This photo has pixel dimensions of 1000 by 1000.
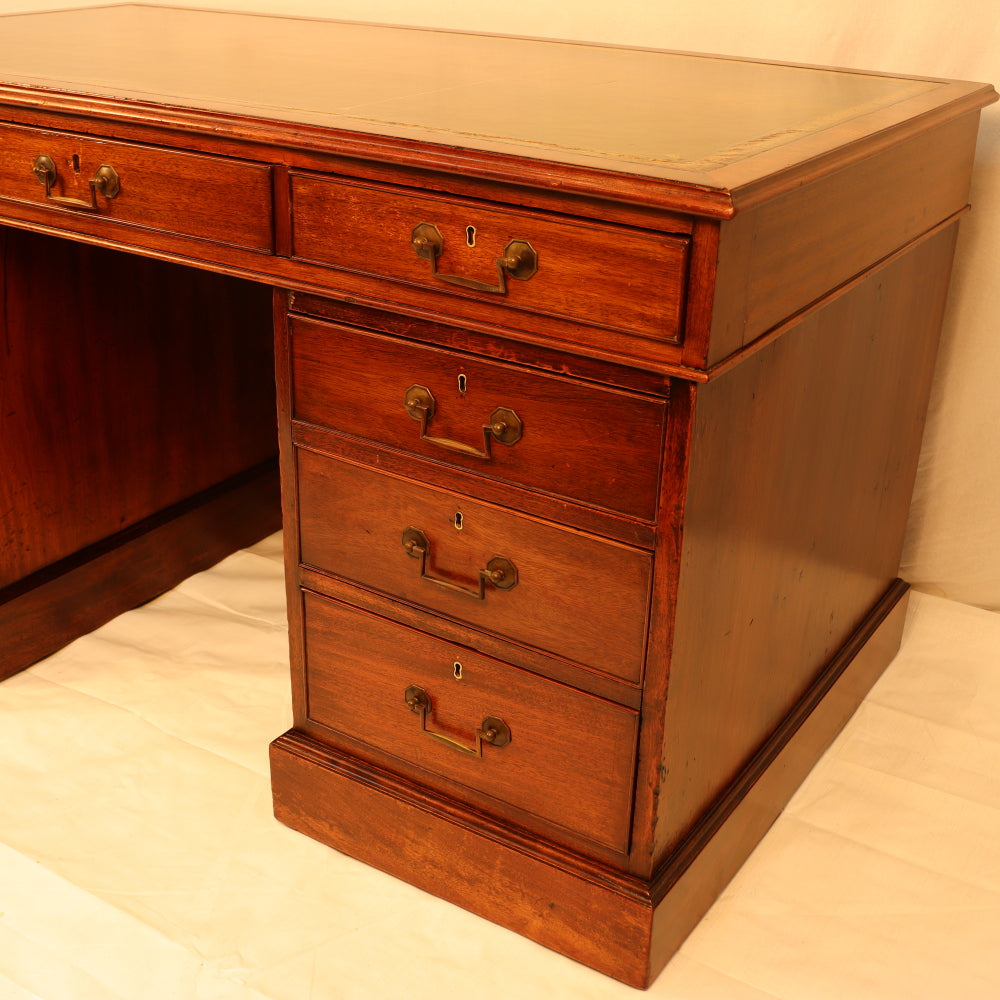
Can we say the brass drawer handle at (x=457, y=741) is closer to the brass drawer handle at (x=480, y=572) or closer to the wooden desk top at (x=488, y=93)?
the brass drawer handle at (x=480, y=572)

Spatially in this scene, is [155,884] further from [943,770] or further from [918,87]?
[918,87]

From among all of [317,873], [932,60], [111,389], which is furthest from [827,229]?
[111,389]

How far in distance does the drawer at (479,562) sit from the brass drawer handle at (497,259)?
0.24 m

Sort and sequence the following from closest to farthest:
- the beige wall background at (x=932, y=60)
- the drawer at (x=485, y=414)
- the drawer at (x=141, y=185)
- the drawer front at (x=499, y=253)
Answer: the drawer front at (x=499, y=253), the drawer at (x=485, y=414), the drawer at (x=141, y=185), the beige wall background at (x=932, y=60)

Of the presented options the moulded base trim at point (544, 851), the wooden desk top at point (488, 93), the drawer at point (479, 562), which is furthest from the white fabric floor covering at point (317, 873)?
the wooden desk top at point (488, 93)

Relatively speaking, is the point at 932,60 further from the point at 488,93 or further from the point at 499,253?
the point at 499,253

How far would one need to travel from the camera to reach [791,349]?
4.17ft

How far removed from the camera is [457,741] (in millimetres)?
1409

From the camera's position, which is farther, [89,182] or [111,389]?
[111,389]

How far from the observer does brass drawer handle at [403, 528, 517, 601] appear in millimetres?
1290

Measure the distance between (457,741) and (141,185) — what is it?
711 millimetres

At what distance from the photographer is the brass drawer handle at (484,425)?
1.22 m

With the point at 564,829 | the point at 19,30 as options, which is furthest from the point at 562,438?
the point at 19,30

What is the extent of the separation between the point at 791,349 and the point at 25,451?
1.17 metres
